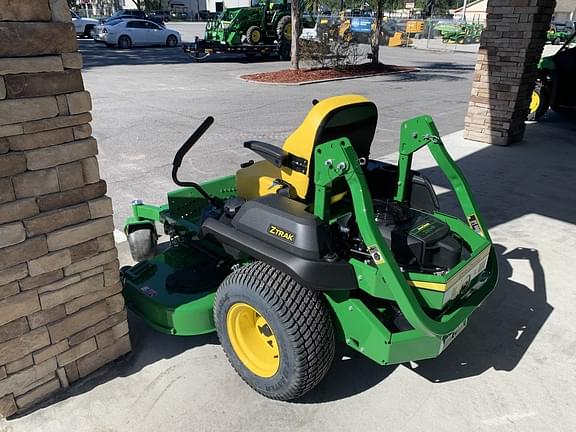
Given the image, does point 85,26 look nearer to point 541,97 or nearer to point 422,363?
point 541,97

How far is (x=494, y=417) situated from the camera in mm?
2576

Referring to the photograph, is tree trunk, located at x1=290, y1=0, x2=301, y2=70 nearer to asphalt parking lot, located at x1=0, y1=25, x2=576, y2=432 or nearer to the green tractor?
the green tractor

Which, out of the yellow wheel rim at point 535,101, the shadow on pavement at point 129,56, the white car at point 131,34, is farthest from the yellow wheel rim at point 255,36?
the yellow wheel rim at point 535,101

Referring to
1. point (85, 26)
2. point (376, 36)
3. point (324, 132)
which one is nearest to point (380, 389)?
point (324, 132)

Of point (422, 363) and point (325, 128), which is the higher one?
point (325, 128)

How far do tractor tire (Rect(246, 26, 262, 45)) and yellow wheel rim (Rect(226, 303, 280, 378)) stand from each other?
1711 cm

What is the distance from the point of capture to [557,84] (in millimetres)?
9078

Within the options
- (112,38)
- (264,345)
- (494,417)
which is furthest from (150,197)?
(112,38)

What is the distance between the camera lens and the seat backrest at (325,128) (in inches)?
104

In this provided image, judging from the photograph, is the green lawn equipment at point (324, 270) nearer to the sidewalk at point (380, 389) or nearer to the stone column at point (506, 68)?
the sidewalk at point (380, 389)

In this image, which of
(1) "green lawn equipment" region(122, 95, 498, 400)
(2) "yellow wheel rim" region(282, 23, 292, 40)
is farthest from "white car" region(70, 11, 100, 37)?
(1) "green lawn equipment" region(122, 95, 498, 400)

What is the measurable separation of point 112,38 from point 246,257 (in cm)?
2183

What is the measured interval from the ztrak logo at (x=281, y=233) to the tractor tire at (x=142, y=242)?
1.67 m

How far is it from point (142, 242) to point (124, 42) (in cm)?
2084
